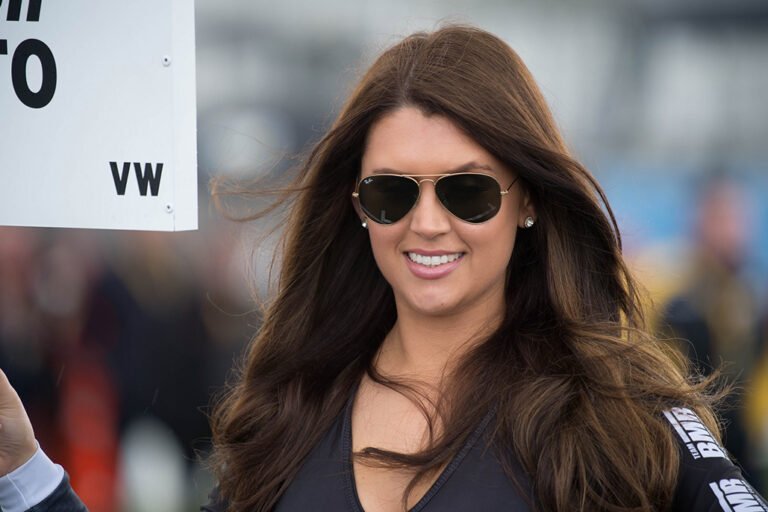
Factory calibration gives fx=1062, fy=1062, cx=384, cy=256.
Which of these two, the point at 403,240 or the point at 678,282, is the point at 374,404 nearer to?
the point at 403,240

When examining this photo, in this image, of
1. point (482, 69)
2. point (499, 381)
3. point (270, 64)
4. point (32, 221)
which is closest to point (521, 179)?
point (482, 69)

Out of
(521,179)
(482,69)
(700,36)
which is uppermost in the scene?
(700,36)

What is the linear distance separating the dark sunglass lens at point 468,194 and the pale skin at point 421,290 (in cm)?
2

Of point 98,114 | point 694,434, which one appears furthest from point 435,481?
point 98,114

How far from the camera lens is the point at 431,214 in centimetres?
183

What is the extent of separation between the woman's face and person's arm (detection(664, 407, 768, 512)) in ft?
1.36

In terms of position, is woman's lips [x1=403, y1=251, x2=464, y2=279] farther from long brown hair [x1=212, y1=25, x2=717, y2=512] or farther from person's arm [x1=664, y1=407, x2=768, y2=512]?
person's arm [x1=664, y1=407, x2=768, y2=512]

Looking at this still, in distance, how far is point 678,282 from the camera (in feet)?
12.1

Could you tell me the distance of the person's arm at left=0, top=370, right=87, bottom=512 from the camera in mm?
1900

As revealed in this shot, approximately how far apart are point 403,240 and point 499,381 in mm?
300

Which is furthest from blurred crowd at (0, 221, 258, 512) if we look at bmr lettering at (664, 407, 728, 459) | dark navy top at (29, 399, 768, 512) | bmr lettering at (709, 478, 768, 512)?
bmr lettering at (709, 478, 768, 512)

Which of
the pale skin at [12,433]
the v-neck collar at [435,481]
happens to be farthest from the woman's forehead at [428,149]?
the pale skin at [12,433]

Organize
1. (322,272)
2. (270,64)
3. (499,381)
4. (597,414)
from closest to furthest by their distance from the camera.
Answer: (597,414), (499,381), (322,272), (270,64)

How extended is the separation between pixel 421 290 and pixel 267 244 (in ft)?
5.92
